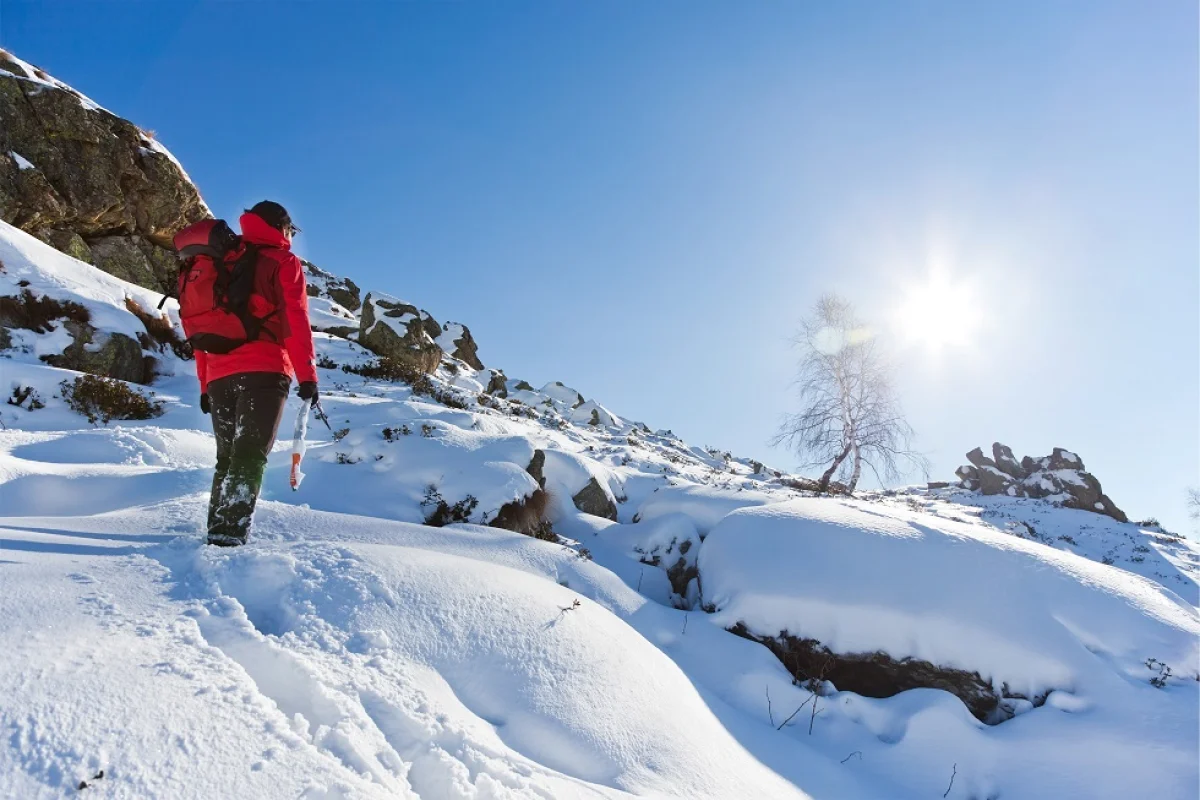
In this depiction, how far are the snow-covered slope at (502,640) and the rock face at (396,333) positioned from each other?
351 inches

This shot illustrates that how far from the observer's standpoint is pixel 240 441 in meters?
3.45

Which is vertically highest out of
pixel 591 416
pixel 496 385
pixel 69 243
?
pixel 69 243

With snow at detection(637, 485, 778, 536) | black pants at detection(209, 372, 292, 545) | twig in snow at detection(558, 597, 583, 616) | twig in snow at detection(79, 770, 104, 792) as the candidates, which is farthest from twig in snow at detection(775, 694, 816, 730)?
black pants at detection(209, 372, 292, 545)

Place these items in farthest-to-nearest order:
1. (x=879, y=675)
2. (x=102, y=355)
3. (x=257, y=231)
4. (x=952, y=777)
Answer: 1. (x=102, y=355)
2. (x=879, y=675)
3. (x=257, y=231)
4. (x=952, y=777)

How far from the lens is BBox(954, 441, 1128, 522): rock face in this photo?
83.1 ft

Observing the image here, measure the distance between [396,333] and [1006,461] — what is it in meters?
33.9

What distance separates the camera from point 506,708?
2.38 metres

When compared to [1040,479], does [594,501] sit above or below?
below

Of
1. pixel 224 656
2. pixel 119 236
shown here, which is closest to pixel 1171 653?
pixel 224 656

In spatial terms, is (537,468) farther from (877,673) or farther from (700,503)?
(877,673)

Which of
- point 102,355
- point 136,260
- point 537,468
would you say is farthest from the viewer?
point 136,260

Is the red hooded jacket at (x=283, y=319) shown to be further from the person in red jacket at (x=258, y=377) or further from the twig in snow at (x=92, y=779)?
the twig in snow at (x=92, y=779)

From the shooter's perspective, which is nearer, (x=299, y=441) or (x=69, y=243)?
(x=299, y=441)

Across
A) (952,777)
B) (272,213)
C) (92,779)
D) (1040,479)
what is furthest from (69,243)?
(1040,479)
